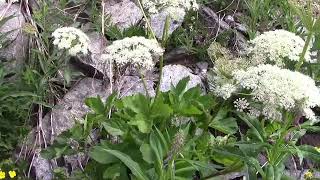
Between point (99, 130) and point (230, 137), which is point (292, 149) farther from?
point (99, 130)

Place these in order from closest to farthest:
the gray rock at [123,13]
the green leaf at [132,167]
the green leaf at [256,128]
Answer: the green leaf at [132,167] → the green leaf at [256,128] → the gray rock at [123,13]

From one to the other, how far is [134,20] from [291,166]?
2.41 meters

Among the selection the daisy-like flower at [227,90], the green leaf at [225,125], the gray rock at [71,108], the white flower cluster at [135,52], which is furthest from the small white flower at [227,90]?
the gray rock at [71,108]

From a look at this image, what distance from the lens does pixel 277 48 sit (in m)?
3.84

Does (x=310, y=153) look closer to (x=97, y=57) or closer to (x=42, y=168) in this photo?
(x=42, y=168)

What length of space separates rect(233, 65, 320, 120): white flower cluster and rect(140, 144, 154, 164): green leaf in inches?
31.2

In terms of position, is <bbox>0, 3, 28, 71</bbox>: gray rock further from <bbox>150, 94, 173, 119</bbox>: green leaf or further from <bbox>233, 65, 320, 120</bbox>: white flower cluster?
<bbox>233, 65, 320, 120</bbox>: white flower cluster

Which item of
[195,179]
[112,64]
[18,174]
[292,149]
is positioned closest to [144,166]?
[195,179]

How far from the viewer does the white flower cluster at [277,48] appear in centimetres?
385

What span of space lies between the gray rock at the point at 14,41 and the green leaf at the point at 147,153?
Result: 2.14 metres

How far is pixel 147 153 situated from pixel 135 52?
2.48 feet

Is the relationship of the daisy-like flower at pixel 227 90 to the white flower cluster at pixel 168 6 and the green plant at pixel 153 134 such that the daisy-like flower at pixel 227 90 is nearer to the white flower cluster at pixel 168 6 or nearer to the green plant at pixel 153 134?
the green plant at pixel 153 134

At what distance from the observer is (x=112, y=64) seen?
538 centimetres

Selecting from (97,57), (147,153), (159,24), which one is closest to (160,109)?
(147,153)
